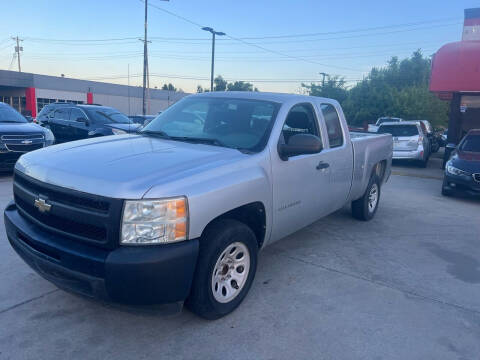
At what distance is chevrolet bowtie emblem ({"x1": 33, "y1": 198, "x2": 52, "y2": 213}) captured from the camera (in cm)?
288

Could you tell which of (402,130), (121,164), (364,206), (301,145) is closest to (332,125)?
(301,145)

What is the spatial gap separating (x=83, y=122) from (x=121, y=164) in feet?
31.4

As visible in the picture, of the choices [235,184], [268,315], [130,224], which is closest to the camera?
[130,224]

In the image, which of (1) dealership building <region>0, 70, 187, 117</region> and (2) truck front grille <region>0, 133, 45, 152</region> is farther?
(1) dealership building <region>0, 70, 187, 117</region>

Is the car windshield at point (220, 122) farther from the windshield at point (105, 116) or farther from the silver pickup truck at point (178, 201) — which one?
the windshield at point (105, 116)

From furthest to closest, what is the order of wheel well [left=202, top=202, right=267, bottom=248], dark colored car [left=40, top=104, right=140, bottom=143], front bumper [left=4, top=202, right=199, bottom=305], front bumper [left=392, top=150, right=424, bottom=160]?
front bumper [left=392, top=150, right=424, bottom=160], dark colored car [left=40, top=104, right=140, bottom=143], wheel well [left=202, top=202, right=267, bottom=248], front bumper [left=4, top=202, right=199, bottom=305]

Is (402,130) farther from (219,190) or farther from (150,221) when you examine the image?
(150,221)

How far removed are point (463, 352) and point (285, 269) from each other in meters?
1.86

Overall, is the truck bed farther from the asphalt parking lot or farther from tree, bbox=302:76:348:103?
tree, bbox=302:76:348:103

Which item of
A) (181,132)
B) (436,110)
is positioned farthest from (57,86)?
(181,132)

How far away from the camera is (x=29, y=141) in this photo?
8.60 metres

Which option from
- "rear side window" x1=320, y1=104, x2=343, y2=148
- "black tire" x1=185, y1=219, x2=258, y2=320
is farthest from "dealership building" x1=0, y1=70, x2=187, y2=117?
"black tire" x1=185, y1=219, x2=258, y2=320

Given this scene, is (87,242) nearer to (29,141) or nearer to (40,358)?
(40,358)

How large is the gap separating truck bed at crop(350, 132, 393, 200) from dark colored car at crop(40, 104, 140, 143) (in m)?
6.99
